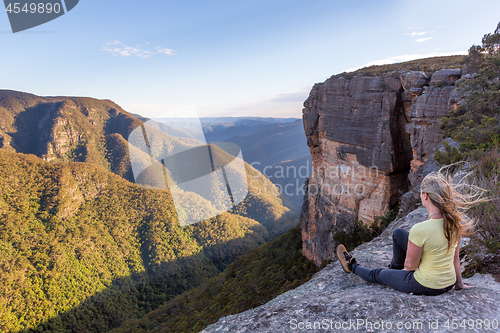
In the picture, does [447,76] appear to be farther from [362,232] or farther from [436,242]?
[436,242]

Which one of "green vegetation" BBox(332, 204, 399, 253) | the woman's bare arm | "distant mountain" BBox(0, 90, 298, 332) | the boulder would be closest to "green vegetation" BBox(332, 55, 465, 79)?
the boulder

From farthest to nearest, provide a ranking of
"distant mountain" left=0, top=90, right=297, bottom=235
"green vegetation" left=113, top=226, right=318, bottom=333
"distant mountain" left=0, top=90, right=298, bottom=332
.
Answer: "distant mountain" left=0, top=90, right=297, bottom=235, "distant mountain" left=0, top=90, right=298, bottom=332, "green vegetation" left=113, top=226, right=318, bottom=333

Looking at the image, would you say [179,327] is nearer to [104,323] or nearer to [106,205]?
[104,323]

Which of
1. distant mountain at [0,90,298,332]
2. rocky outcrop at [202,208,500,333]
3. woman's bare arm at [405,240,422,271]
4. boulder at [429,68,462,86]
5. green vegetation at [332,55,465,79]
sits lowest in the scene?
distant mountain at [0,90,298,332]

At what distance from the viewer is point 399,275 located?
11.5 feet

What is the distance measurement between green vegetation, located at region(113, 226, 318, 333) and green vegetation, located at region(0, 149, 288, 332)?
16.1 m

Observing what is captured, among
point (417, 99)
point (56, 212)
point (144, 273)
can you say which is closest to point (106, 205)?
point (56, 212)

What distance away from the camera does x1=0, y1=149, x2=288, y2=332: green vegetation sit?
142ft

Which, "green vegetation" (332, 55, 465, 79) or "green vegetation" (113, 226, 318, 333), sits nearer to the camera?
"green vegetation" (332, 55, 465, 79)

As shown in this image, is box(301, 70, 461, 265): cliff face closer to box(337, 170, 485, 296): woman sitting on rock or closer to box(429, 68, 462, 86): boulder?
box(429, 68, 462, 86): boulder

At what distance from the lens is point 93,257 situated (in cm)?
5697

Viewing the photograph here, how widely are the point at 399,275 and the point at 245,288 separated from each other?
25545 millimetres

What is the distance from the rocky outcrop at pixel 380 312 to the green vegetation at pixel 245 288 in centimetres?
1569

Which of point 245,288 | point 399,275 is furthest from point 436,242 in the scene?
point 245,288
